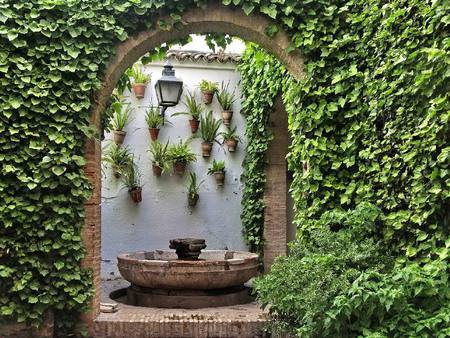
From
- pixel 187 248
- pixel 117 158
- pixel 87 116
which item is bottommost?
pixel 187 248

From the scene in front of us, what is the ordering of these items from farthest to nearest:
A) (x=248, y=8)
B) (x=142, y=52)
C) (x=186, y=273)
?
(x=186, y=273) < (x=142, y=52) < (x=248, y=8)

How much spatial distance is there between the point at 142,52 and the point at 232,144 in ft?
10.9

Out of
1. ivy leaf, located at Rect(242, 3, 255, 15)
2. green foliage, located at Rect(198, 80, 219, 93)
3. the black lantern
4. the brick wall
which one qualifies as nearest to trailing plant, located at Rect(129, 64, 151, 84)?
green foliage, located at Rect(198, 80, 219, 93)

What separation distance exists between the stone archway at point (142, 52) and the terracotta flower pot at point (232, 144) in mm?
3075

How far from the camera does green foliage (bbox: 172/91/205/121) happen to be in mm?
7371

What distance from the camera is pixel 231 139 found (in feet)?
24.3

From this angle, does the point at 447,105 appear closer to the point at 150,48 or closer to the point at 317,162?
the point at 317,162

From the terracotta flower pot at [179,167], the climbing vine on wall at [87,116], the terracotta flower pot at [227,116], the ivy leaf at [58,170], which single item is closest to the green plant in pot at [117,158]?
the terracotta flower pot at [179,167]

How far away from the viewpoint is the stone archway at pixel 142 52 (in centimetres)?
402

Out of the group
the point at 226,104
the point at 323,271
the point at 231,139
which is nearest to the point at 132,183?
the point at 231,139

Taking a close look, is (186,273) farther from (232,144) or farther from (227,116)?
(227,116)

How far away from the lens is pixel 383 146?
3.38 m

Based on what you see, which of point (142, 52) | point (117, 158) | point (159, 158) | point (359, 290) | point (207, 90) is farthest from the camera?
point (207, 90)

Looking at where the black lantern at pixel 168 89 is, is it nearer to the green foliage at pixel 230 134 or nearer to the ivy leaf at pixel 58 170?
the green foliage at pixel 230 134
